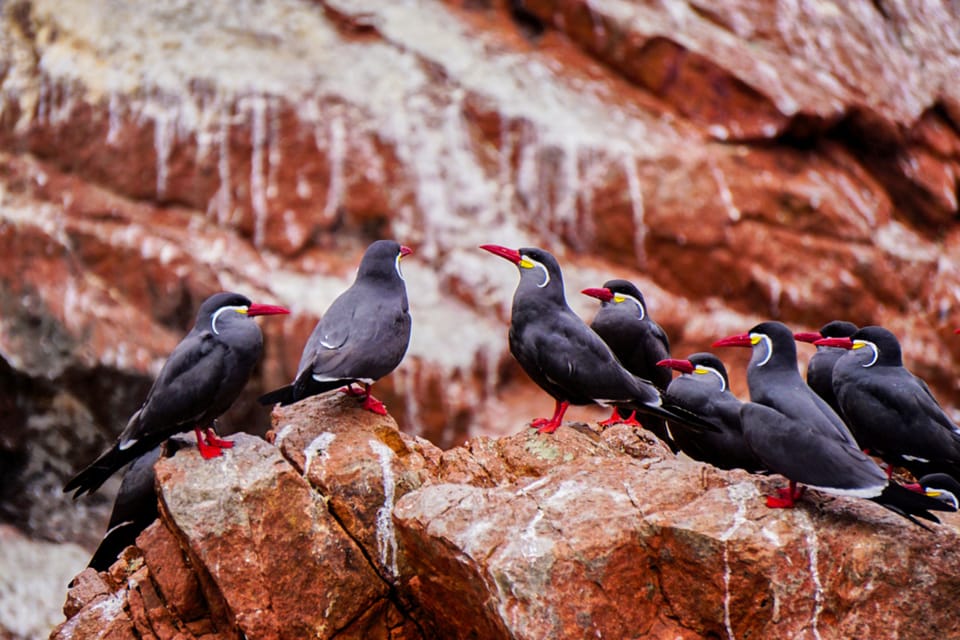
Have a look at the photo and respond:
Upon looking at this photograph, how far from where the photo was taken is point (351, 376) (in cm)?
698

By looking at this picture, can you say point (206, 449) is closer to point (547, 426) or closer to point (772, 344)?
point (547, 426)

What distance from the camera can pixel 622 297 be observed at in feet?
30.1

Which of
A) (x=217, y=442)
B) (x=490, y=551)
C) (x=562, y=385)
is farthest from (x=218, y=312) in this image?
(x=490, y=551)

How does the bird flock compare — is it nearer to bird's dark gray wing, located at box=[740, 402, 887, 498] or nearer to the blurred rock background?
bird's dark gray wing, located at box=[740, 402, 887, 498]

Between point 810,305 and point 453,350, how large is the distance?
15.5ft

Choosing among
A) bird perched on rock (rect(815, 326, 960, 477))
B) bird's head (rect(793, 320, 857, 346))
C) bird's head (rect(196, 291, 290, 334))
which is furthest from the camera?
bird's head (rect(793, 320, 857, 346))

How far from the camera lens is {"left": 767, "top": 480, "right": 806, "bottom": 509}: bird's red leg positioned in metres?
6.26

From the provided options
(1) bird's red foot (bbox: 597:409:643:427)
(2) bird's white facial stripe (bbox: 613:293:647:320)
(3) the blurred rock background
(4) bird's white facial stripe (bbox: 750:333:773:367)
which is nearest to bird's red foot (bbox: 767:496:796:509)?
(4) bird's white facial stripe (bbox: 750:333:773:367)

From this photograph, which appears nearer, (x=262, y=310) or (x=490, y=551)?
(x=490, y=551)

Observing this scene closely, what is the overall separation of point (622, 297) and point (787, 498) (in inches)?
123

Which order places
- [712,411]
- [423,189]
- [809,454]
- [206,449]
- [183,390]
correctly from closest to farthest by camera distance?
[809,454]
[183,390]
[206,449]
[712,411]
[423,189]

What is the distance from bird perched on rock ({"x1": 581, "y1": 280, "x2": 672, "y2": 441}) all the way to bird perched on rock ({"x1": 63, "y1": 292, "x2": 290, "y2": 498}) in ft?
9.07

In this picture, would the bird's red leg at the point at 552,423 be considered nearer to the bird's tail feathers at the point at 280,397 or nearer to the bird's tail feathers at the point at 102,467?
the bird's tail feathers at the point at 280,397

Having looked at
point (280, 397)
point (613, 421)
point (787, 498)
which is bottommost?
point (613, 421)
